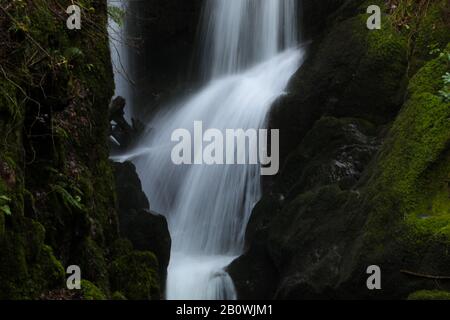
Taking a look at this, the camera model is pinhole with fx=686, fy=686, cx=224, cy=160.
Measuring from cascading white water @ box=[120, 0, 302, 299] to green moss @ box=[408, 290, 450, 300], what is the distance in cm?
342

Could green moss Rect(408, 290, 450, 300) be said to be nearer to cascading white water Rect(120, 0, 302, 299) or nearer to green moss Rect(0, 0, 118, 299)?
green moss Rect(0, 0, 118, 299)

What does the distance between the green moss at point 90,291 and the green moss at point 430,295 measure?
2779 millimetres

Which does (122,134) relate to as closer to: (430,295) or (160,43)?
(160,43)

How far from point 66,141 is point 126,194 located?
134 inches

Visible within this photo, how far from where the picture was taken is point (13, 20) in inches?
211

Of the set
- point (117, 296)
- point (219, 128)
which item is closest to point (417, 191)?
point (117, 296)

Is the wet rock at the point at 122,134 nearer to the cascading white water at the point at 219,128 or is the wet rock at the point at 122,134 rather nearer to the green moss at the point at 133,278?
the cascading white water at the point at 219,128

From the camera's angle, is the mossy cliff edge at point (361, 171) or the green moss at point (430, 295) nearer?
the green moss at point (430, 295)

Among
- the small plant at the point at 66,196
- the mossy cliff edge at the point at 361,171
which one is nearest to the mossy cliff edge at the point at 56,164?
the small plant at the point at 66,196

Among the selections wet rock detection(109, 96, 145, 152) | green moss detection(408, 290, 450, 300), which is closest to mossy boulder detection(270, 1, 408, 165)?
wet rock detection(109, 96, 145, 152)

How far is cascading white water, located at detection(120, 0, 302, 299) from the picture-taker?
10469 millimetres

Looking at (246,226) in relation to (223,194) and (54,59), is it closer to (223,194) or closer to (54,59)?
(223,194)

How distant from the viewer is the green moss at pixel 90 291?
5.48m

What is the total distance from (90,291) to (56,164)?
4.04 ft
